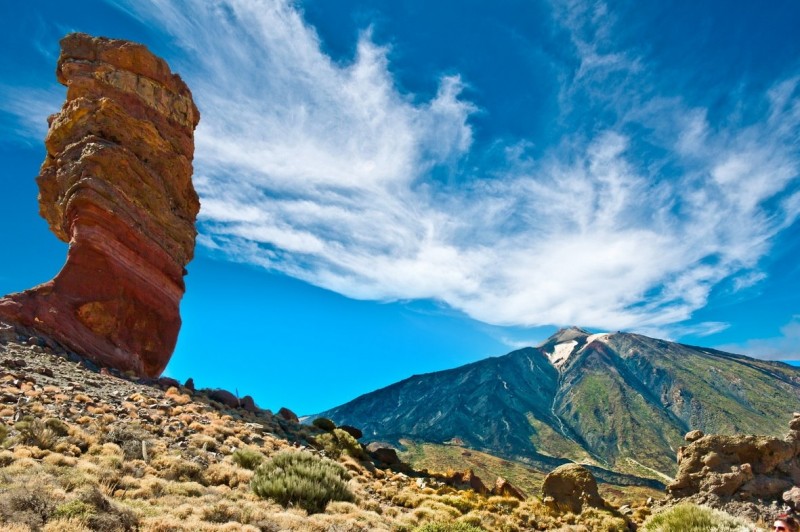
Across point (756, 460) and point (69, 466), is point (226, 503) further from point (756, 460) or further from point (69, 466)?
point (756, 460)

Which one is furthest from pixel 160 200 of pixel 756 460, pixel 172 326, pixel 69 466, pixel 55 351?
pixel 756 460

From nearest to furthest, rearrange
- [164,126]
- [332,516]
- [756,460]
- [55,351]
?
[332,516], [756,460], [55,351], [164,126]

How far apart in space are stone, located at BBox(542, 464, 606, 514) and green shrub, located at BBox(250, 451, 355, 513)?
11559 mm

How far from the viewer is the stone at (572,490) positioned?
22547mm

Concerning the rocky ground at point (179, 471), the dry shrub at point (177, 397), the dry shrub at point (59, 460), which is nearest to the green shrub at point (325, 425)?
the rocky ground at point (179, 471)

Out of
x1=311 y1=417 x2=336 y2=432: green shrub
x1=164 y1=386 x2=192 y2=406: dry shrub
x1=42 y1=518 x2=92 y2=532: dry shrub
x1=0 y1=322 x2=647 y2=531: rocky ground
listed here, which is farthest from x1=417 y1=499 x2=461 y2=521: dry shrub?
x1=164 y1=386 x2=192 y2=406: dry shrub

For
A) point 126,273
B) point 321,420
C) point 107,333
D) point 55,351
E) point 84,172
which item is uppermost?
point 84,172

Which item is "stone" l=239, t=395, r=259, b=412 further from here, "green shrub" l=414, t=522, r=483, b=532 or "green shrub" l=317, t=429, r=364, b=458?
"green shrub" l=414, t=522, r=483, b=532

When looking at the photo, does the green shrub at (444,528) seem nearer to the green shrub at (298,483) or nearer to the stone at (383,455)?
the green shrub at (298,483)

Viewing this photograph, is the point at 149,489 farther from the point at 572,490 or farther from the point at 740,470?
the point at 740,470

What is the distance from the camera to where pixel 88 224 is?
3266cm

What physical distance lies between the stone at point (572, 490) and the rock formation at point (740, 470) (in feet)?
11.6

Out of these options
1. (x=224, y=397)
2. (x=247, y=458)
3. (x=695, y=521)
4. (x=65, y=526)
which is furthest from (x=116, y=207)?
(x=695, y=521)

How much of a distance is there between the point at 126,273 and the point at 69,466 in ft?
77.3
